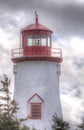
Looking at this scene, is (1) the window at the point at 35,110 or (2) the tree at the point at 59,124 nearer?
(2) the tree at the point at 59,124

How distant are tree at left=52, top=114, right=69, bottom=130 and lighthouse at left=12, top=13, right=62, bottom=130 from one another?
41 centimetres

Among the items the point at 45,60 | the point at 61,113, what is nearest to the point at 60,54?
the point at 45,60

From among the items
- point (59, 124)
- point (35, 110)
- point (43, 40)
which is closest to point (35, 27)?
point (43, 40)

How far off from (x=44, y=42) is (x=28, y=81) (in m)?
2.74

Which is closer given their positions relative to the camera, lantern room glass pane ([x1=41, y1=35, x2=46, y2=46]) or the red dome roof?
lantern room glass pane ([x1=41, y1=35, x2=46, y2=46])

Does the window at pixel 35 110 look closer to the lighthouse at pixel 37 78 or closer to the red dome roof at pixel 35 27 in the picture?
the lighthouse at pixel 37 78

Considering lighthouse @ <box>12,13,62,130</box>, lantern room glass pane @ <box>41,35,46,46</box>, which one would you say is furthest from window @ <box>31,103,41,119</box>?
lantern room glass pane @ <box>41,35,46,46</box>

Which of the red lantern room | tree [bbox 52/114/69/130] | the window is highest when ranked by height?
the red lantern room

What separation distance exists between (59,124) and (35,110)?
224 cm

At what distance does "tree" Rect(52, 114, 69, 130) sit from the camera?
41.3 metres

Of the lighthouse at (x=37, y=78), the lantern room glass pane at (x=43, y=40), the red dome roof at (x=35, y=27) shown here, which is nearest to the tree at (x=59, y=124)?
the lighthouse at (x=37, y=78)

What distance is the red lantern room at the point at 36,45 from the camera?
1704 inches

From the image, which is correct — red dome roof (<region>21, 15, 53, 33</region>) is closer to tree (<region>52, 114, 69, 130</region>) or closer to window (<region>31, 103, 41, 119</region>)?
window (<region>31, 103, 41, 119</region>)

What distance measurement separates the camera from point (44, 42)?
43750 millimetres
